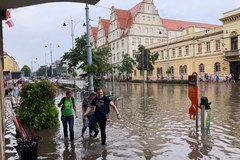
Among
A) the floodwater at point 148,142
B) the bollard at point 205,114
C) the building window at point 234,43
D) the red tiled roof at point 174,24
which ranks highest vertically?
the red tiled roof at point 174,24

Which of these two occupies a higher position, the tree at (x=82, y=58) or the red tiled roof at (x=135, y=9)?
the red tiled roof at (x=135, y=9)

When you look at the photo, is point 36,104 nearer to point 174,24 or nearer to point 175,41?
point 175,41

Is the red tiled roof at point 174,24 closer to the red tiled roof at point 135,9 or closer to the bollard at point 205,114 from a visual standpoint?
the red tiled roof at point 135,9

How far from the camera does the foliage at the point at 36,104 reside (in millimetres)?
10703

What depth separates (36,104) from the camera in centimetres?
1078

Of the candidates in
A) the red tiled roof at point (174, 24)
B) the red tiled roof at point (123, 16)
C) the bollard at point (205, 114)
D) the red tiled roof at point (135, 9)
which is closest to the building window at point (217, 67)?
the red tiled roof at point (135, 9)

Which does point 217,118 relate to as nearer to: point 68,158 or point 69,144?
point 69,144

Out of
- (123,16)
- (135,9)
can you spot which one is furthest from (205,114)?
(123,16)

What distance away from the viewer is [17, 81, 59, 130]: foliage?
35.1 feet

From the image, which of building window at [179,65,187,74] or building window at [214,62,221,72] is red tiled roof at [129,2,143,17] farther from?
building window at [214,62,221,72]

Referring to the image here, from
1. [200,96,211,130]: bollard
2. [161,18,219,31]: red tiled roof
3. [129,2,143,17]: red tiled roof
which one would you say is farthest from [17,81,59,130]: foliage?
[161,18,219,31]: red tiled roof

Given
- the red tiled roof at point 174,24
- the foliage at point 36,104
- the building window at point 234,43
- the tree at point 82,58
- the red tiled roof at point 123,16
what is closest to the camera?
the foliage at point 36,104

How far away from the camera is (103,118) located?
8281 millimetres

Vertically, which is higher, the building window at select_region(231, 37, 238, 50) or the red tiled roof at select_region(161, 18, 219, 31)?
the red tiled roof at select_region(161, 18, 219, 31)
